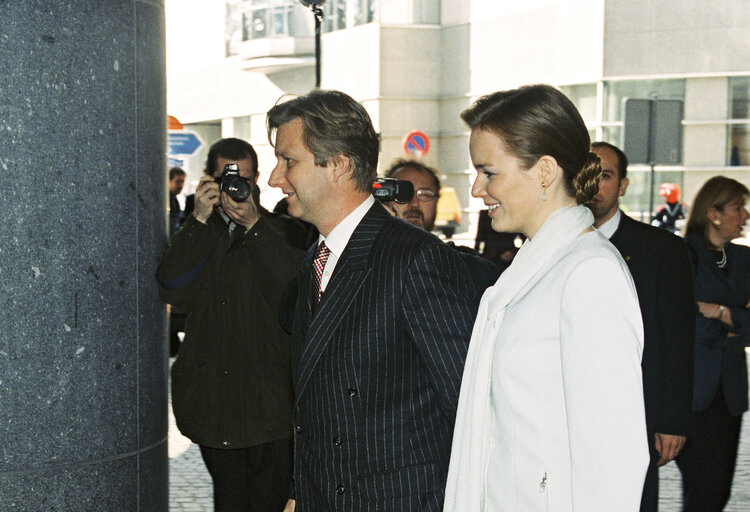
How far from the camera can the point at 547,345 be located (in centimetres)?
241

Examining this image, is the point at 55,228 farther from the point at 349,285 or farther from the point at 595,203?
the point at 595,203

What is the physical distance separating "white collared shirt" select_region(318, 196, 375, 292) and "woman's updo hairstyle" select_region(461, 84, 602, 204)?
610 millimetres

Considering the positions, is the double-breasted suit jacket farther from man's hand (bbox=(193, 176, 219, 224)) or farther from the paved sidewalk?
the paved sidewalk

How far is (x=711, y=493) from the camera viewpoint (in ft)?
19.4

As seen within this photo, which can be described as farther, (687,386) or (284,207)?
(284,207)

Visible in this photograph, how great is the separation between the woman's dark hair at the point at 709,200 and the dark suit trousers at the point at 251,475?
111 inches

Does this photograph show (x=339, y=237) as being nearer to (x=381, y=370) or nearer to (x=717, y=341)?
(x=381, y=370)

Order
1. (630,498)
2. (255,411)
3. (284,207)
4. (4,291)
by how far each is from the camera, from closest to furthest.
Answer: (630,498) → (4,291) → (255,411) → (284,207)

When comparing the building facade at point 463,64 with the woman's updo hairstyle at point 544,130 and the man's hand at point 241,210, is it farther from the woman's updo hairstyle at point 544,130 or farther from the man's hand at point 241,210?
the woman's updo hairstyle at point 544,130

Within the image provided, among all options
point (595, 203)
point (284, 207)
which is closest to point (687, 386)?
point (595, 203)

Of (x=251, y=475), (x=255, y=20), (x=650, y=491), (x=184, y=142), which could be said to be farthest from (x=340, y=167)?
(x=255, y=20)

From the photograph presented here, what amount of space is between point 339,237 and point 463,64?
36.3 meters

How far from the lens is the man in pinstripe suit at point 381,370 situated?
294cm

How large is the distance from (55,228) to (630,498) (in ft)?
6.78
